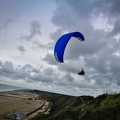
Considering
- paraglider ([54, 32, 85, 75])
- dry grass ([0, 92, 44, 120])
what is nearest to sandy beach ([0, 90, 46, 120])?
dry grass ([0, 92, 44, 120])

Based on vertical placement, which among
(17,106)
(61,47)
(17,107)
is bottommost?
(17,107)

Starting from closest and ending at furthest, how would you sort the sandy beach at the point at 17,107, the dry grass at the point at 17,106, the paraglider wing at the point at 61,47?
the paraglider wing at the point at 61,47, the sandy beach at the point at 17,107, the dry grass at the point at 17,106

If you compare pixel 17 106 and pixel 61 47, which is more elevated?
pixel 61 47

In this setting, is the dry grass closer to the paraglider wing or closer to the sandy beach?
the sandy beach

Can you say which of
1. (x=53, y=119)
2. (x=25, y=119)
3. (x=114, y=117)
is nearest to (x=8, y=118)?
(x=25, y=119)

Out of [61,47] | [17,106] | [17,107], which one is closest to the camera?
[61,47]

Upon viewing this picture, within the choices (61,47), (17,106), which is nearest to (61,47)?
(61,47)

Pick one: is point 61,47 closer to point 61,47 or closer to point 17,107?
point 61,47

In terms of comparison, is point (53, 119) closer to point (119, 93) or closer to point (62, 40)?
point (119, 93)

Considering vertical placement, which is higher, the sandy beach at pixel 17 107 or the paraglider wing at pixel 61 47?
the paraglider wing at pixel 61 47

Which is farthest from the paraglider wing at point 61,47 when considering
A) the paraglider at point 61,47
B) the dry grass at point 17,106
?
the dry grass at point 17,106

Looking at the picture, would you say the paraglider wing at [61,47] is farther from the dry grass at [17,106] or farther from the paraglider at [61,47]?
the dry grass at [17,106]
